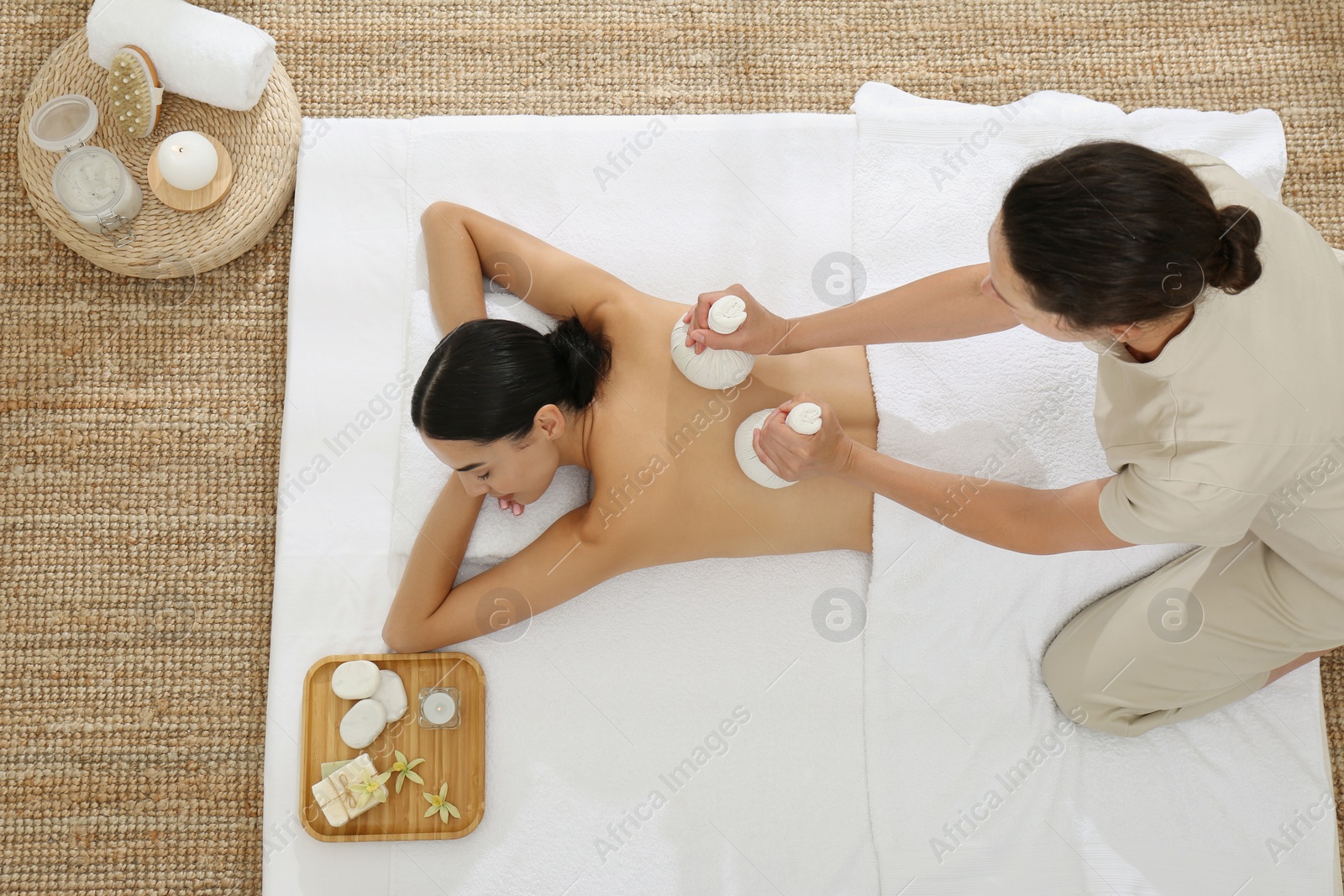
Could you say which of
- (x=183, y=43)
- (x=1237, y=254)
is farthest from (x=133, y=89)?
(x=1237, y=254)

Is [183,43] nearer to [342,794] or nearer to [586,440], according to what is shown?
[586,440]

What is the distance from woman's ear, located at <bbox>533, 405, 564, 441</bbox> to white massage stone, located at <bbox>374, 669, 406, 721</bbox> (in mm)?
481

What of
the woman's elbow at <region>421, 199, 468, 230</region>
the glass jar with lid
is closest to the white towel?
the woman's elbow at <region>421, 199, 468, 230</region>

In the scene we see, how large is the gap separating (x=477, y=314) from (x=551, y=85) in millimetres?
583

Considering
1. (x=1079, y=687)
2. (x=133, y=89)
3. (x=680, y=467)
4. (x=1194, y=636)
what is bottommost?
(x=1079, y=687)

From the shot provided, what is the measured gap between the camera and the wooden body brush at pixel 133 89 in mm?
1525

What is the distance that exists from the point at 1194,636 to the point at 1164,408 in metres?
0.46

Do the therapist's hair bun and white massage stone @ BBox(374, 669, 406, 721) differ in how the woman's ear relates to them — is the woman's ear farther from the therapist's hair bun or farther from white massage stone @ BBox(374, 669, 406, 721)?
the therapist's hair bun

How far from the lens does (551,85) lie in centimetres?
172

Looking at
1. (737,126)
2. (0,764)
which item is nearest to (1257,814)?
(737,126)

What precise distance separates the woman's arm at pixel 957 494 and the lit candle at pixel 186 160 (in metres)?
1.07

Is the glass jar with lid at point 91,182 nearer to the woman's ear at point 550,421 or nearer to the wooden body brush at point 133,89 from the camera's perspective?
the wooden body brush at point 133,89

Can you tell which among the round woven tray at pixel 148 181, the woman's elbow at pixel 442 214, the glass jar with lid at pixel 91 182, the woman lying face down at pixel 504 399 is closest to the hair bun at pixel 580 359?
the woman lying face down at pixel 504 399

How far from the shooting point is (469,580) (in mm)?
1341
